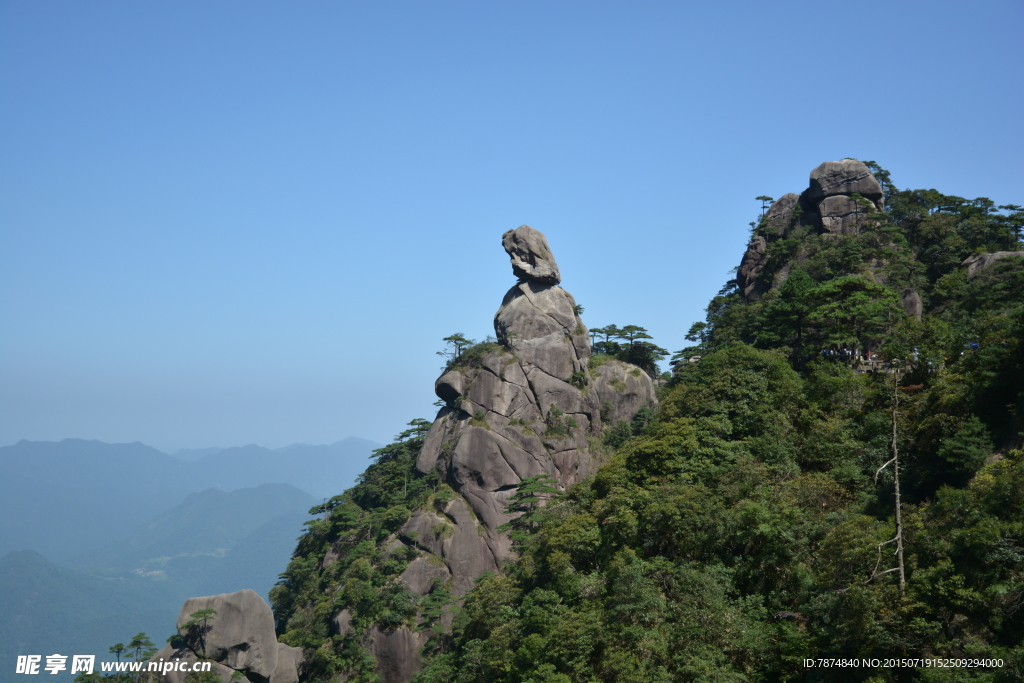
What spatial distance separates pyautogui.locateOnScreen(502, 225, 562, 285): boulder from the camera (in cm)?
4419

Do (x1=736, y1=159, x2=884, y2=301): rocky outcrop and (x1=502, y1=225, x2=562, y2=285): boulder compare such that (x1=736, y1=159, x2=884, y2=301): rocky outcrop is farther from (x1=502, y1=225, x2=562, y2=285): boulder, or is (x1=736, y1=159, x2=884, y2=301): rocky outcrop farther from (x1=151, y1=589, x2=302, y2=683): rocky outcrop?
(x1=151, y1=589, x2=302, y2=683): rocky outcrop

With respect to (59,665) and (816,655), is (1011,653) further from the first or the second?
(59,665)

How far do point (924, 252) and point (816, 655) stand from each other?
3388cm

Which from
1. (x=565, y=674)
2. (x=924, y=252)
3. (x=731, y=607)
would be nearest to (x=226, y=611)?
(x=565, y=674)

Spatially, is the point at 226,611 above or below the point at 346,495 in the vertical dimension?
below

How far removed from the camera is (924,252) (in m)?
42.7

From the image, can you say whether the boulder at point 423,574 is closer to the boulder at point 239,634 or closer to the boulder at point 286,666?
the boulder at point 286,666

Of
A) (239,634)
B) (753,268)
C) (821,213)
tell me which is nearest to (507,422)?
(239,634)

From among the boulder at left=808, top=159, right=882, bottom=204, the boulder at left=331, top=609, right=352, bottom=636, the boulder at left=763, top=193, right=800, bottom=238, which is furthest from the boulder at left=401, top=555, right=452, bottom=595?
the boulder at left=808, top=159, right=882, bottom=204

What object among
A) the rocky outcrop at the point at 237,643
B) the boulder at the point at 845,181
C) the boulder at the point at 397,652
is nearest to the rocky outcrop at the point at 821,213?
the boulder at the point at 845,181

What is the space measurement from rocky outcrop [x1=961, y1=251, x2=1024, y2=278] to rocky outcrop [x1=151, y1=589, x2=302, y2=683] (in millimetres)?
37934

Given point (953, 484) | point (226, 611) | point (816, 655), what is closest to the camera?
point (816, 655)

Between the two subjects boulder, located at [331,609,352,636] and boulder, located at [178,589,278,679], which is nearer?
boulder, located at [178,589,278,679]

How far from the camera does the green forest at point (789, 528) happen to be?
15.3 metres
